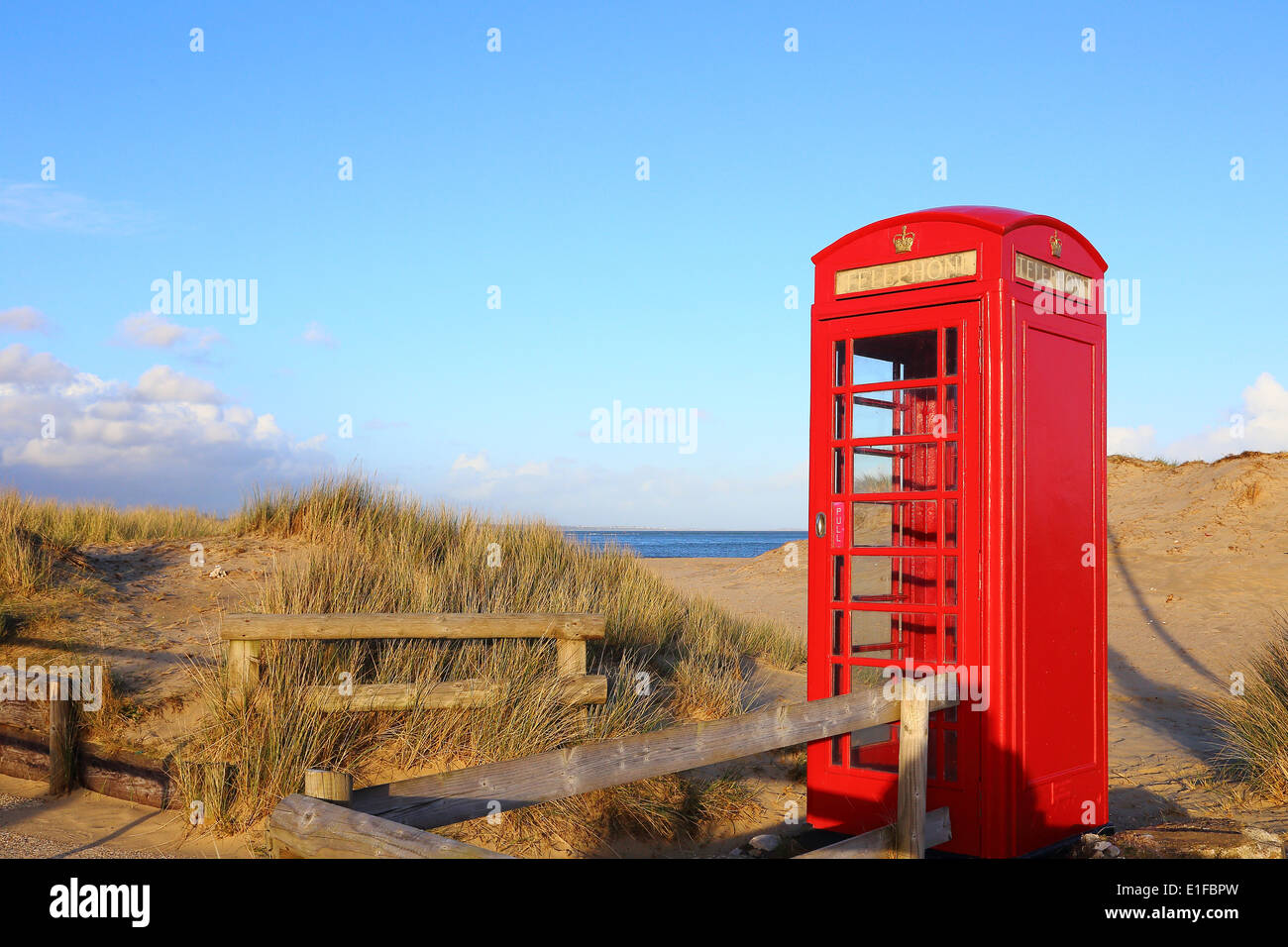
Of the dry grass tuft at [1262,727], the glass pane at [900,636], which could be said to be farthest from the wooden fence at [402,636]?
the dry grass tuft at [1262,727]

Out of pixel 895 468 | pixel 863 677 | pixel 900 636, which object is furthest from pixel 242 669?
pixel 895 468

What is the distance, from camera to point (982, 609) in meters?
5.11

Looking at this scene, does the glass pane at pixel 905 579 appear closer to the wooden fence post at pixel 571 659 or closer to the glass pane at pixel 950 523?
the glass pane at pixel 950 523

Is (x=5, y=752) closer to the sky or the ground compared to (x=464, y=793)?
closer to the ground

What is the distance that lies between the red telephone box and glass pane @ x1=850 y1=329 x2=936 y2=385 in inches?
0.4

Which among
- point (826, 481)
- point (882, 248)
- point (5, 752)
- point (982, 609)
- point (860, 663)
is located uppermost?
point (882, 248)

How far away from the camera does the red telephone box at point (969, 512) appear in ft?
16.8

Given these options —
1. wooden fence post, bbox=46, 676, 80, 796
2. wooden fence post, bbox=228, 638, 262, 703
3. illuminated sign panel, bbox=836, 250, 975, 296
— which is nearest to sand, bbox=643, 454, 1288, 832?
illuminated sign panel, bbox=836, 250, 975, 296

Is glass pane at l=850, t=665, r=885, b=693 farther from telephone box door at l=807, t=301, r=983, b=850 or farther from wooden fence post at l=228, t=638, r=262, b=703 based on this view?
wooden fence post at l=228, t=638, r=262, b=703

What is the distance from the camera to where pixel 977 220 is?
517 centimetres

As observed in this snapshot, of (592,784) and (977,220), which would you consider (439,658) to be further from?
(977,220)

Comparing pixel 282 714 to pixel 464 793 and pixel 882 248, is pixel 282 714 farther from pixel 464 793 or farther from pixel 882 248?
pixel 882 248
